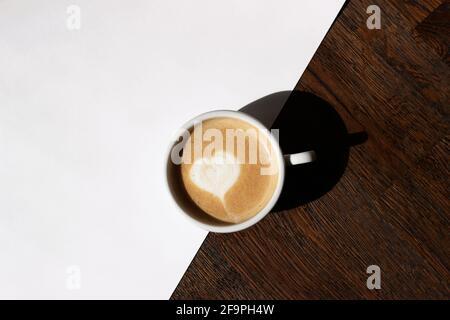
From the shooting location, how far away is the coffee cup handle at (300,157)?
2.36ft

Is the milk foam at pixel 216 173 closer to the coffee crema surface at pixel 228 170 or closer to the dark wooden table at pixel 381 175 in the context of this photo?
the coffee crema surface at pixel 228 170

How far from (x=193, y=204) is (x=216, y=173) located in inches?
2.3

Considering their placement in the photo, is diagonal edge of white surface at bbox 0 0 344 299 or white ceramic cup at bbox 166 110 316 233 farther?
diagonal edge of white surface at bbox 0 0 344 299

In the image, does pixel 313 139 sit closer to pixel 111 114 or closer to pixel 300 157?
pixel 300 157

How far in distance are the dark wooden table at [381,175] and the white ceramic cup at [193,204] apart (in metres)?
0.10


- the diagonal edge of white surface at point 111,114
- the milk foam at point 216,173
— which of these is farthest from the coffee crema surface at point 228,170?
the diagonal edge of white surface at point 111,114

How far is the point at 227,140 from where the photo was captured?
2.45ft

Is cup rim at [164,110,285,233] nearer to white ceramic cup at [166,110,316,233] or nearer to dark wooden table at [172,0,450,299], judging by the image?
white ceramic cup at [166,110,316,233]

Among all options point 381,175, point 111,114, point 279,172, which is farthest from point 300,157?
point 111,114

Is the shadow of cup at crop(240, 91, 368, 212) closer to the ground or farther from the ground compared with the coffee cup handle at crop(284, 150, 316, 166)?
farther from the ground

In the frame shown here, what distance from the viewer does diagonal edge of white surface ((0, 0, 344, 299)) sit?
84cm

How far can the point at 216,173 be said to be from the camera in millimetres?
755

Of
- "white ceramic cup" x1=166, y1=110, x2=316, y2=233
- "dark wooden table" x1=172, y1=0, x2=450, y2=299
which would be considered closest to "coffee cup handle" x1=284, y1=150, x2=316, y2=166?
"white ceramic cup" x1=166, y1=110, x2=316, y2=233
